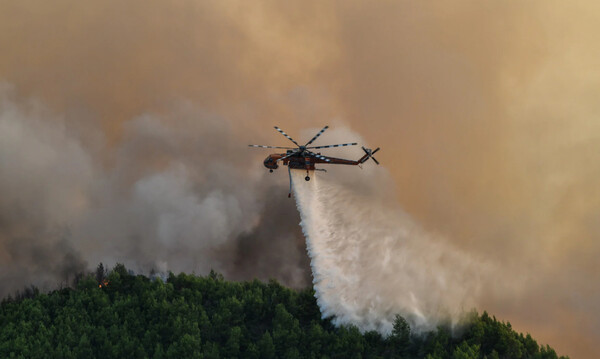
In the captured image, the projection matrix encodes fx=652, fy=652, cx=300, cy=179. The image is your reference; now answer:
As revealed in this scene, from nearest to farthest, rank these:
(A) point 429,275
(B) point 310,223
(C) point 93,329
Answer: (B) point 310,223, (A) point 429,275, (C) point 93,329

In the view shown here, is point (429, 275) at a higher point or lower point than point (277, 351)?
higher

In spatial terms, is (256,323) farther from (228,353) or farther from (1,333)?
(1,333)

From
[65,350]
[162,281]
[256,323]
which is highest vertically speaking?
[162,281]

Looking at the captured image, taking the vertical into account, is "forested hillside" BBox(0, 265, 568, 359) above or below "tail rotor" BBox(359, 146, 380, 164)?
below

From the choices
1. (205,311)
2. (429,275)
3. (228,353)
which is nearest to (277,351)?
(228,353)

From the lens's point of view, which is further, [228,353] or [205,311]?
[205,311]

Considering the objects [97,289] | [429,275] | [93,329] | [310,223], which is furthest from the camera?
[97,289]

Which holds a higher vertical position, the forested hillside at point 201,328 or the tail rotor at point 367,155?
the tail rotor at point 367,155
